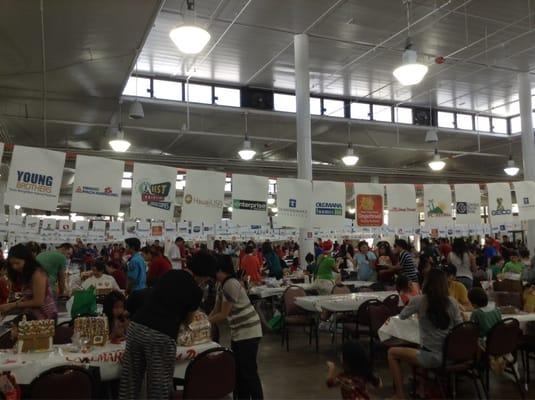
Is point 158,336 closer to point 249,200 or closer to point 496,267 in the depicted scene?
point 249,200

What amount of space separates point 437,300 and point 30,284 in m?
3.51

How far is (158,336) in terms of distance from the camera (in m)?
3.10

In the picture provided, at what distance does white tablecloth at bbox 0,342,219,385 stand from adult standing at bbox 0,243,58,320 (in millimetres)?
539

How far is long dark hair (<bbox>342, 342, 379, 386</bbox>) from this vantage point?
9.18 ft

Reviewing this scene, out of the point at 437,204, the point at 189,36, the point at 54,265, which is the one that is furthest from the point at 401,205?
the point at 54,265

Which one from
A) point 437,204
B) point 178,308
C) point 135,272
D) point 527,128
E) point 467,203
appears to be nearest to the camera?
point 178,308

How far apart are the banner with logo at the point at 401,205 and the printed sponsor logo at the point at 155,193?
3.86 m

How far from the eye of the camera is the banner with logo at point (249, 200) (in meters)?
6.94

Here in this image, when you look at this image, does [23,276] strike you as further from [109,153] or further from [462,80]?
[462,80]

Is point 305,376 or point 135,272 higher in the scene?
point 135,272

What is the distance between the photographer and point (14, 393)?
2.87 meters

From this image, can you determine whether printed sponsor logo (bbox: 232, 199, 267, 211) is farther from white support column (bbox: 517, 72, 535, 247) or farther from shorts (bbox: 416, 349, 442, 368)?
white support column (bbox: 517, 72, 535, 247)

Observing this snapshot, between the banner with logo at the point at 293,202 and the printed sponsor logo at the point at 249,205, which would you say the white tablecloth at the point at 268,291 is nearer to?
the banner with logo at the point at 293,202

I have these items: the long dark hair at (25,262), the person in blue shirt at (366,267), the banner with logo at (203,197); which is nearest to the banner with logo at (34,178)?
the long dark hair at (25,262)
